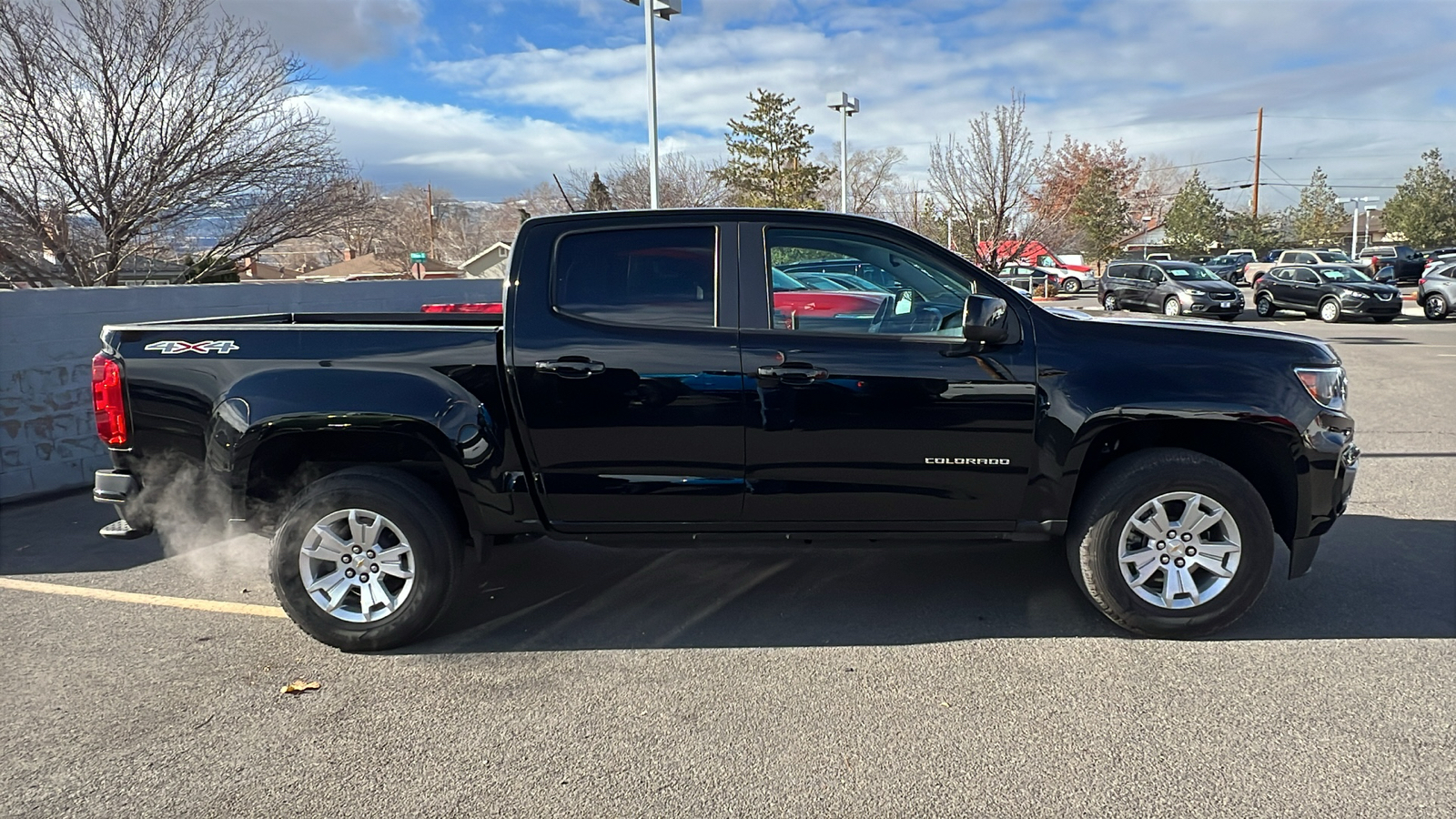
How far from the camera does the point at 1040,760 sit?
126 inches

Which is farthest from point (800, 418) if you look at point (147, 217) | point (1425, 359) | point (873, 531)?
point (1425, 359)

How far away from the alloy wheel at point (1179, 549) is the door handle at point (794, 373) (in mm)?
1466

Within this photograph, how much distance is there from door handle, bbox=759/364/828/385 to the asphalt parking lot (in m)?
1.03

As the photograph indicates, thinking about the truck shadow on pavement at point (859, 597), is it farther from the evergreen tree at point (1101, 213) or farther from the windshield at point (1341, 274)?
the evergreen tree at point (1101, 213)

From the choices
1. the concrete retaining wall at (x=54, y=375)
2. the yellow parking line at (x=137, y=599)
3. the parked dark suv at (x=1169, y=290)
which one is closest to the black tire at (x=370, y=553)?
the yellow parking line at (x=137, y=599)

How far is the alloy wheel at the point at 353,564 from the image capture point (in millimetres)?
4125

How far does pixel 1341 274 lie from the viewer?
25.0m

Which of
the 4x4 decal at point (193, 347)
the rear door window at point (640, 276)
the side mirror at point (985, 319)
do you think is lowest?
the 4x4 decal at point (193, 347)

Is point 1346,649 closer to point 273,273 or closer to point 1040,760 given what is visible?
point 1040,760

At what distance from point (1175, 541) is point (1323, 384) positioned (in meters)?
0.92

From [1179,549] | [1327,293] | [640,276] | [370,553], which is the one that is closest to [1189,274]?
[1327,293]

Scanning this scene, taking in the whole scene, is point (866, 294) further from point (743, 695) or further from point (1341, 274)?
point (1341, 274)

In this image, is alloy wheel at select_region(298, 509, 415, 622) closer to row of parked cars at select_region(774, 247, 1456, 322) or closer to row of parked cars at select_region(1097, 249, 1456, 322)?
row of parked cars at select_region(774, 247, 1456, 322)

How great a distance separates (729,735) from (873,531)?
123cm
